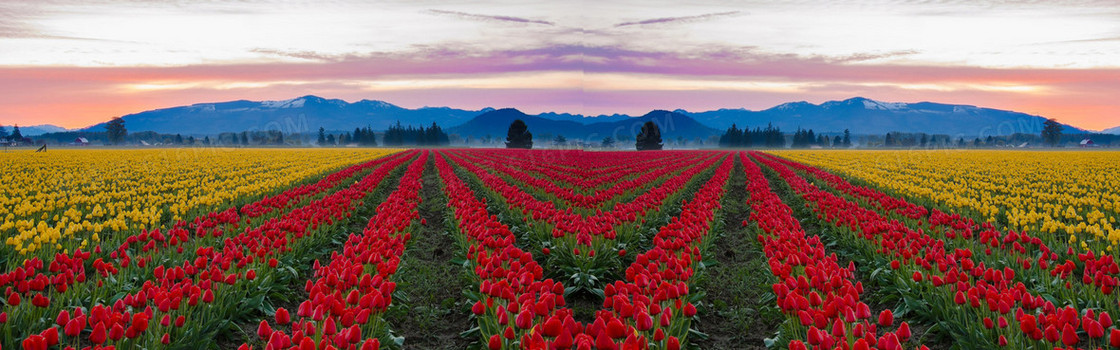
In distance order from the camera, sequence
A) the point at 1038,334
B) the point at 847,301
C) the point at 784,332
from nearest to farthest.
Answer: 1. the point at 1038,334
2. the point at 847,301
3. the point at 784,332

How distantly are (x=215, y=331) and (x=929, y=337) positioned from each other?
277 inches

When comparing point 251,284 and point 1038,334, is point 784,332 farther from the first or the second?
point 251,284

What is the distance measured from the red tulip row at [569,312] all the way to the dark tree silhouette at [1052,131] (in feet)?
735

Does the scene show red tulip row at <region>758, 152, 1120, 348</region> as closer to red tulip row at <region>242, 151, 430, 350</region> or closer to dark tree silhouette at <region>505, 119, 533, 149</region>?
red tulip row at <region>242, 151, 430, 350</region>

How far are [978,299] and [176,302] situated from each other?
22.5ft

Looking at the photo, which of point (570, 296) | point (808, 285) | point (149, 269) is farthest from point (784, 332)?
point (149, 269)

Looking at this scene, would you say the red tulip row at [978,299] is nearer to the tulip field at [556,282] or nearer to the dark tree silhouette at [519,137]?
the tulip field at [556,282]

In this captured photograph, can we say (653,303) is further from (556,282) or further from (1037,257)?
(1037,257)

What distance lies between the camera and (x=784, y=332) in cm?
632

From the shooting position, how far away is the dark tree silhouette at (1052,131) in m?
185

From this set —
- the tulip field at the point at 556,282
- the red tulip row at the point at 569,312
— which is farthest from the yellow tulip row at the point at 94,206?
the red tulip row at the point at 569,312

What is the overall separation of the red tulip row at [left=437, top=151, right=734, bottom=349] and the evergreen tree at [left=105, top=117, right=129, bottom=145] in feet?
724

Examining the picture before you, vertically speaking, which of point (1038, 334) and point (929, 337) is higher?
point (1038, 334)

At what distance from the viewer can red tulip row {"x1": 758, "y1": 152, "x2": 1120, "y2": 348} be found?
178 inches
